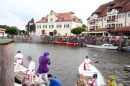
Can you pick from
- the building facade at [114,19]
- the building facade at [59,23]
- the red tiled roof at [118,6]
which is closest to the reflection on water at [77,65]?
the building facade at [114,19]

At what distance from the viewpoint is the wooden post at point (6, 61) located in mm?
2742

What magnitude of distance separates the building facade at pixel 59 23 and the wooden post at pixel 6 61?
75.2m

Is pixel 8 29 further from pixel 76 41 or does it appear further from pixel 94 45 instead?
pixel 94 45

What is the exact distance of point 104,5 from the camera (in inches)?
2717

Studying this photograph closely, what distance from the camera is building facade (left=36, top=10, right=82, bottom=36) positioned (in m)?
78.8

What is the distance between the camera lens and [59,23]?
8119cm

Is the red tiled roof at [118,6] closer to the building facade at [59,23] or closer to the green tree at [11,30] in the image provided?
the building facade at [59,23]

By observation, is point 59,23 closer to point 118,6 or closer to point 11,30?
point 11,30

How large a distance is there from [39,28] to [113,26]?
41702 millimetres

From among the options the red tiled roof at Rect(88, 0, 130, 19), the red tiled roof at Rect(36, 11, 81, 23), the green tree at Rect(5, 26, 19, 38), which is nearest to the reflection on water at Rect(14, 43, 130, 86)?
the red tiled roof at Rect(88, 0, 130, 19)

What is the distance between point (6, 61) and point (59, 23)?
7898 cm

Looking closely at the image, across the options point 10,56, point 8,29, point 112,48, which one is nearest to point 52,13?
point 8,29

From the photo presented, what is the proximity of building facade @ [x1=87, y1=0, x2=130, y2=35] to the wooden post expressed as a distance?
46.8 m

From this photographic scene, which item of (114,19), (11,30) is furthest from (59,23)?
(114,19)
